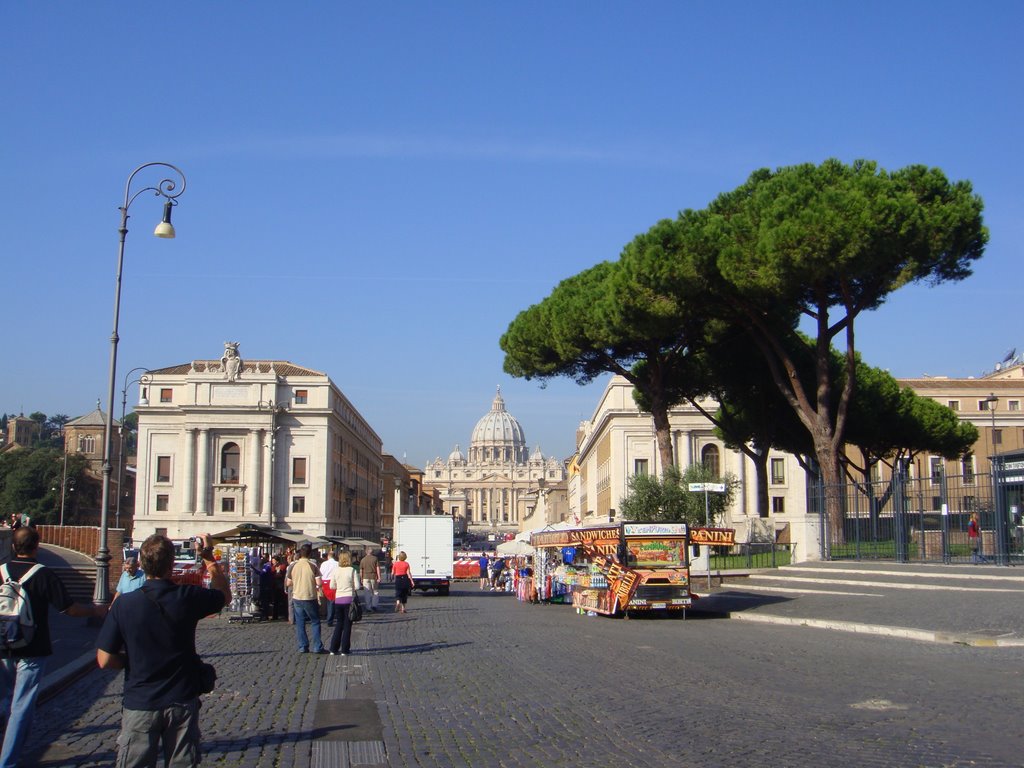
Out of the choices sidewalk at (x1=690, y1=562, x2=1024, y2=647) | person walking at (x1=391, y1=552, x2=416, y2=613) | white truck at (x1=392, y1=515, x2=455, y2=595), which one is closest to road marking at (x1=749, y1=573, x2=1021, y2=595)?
sidewalk at (x1=690, y1=562, x2=1024, y2=647)

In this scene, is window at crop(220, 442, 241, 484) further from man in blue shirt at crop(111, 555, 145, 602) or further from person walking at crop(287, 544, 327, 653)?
person walking at crop(287, 544, 327, 653)

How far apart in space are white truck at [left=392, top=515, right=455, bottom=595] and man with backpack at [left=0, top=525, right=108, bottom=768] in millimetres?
26643

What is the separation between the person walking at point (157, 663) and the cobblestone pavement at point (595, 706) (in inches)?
89.7

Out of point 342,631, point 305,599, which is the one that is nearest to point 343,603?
point 342,631

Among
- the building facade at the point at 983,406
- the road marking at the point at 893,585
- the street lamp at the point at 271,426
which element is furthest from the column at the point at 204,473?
the road marking at the point at 893,585

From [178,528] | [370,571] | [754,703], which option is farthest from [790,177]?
[178,528]

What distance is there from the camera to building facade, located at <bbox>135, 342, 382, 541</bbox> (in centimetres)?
6975

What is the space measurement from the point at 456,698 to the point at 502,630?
815 cm

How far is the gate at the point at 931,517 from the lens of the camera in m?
22.8

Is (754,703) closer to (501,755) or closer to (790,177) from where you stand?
(501,755)

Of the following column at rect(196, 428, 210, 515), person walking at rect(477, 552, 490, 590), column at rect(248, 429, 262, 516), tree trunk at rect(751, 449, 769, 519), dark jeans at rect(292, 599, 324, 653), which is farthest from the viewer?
column at rect(248, 429, 262, 516)

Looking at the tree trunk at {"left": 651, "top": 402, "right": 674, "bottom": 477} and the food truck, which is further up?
the tree trunk at {"left": 651, "top": 402, "right": 674, "bottom": 477}

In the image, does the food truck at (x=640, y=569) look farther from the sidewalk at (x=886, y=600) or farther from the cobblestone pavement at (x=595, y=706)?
the cobblestone pavement at (x=595, y=706)

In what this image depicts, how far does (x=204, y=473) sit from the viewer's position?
70.0 meters
